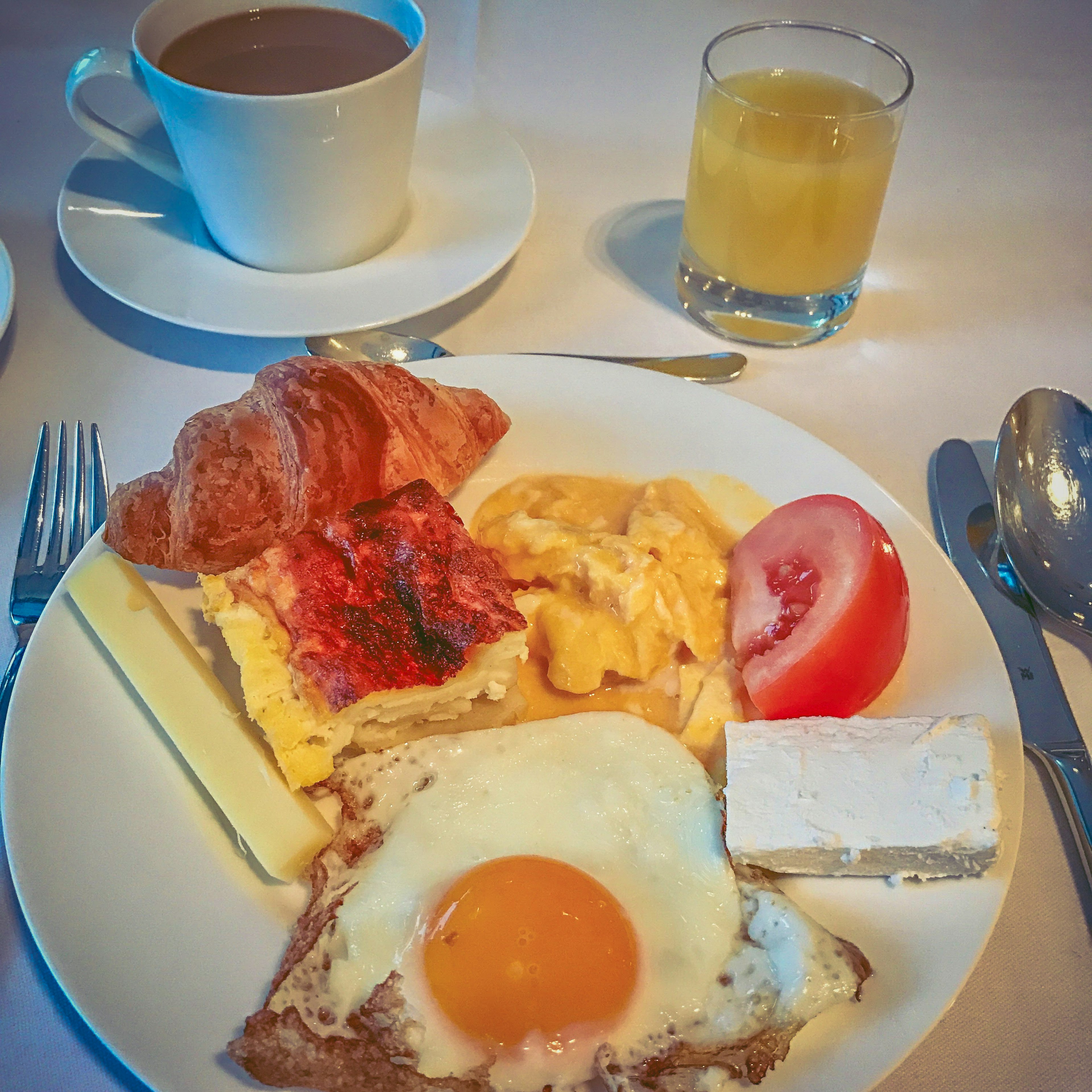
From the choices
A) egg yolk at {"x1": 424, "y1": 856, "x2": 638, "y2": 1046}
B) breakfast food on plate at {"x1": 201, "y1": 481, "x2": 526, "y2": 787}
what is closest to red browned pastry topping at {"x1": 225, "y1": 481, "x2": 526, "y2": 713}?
breakfast food on plate at {"x1": 201, "y1": 481, "x2": 526, "y2": 787}

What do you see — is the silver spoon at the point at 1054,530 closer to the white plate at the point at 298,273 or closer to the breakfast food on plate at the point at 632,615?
the breakfast food on plate at the point at 632,615

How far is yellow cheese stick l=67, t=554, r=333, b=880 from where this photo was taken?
118cm

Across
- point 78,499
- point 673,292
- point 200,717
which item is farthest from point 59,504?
point 673,292

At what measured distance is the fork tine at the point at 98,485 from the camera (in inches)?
61.7

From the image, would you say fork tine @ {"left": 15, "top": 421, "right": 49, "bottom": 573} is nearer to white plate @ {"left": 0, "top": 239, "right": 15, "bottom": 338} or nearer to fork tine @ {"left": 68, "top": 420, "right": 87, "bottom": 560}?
fork tine @ {"left": 68, "top": 420, "right": 87, "bottom": 560}

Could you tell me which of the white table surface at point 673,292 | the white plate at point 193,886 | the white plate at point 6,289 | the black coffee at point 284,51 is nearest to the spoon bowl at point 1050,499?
the white table surface at point 673,292

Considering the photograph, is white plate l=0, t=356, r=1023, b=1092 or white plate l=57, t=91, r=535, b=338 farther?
white plate l=57, t=91, r=535, b=338

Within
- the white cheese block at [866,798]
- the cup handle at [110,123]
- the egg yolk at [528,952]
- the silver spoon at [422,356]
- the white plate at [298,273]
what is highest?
the cup handle at [110,123]

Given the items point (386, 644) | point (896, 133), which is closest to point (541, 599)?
point (386, 644)

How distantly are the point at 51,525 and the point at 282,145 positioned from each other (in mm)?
795

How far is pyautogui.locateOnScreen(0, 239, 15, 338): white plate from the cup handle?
1.04ft

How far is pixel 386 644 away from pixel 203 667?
0.90 feet

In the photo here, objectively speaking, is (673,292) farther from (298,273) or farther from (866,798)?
(866,798)

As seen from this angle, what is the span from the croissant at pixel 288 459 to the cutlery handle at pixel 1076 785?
1.01 meters
